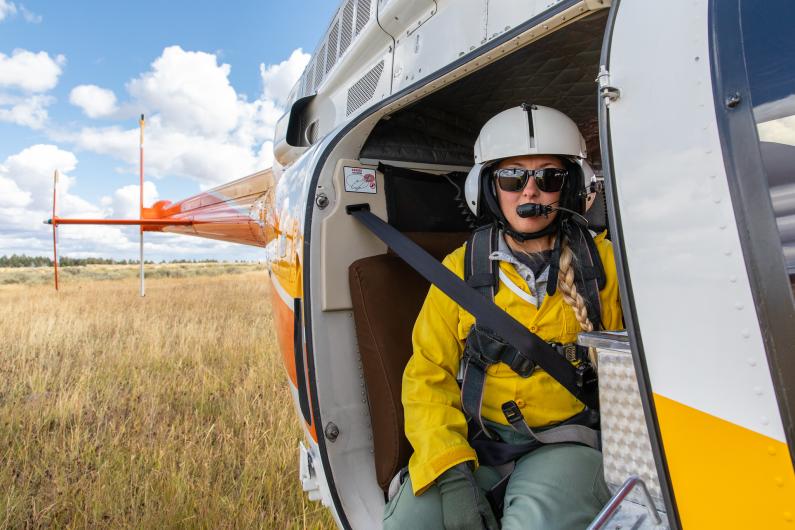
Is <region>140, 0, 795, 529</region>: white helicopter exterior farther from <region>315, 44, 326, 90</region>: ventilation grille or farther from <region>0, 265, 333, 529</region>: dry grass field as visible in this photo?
<region>315, 44, 326, 90</region>: ventilation grille

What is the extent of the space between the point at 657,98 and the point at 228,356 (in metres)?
5.30

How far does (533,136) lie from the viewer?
1.62 m

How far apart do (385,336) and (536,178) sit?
2.83ft

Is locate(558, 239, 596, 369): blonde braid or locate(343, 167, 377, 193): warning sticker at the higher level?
locate(343, 167, 377, 193): warning sticker

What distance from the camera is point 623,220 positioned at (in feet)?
3.08

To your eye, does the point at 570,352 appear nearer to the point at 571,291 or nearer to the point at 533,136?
the point at 571,291

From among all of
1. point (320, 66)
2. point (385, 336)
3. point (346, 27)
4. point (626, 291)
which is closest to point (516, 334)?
point (626, 291)

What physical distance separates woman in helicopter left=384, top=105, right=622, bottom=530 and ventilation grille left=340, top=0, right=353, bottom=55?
1.46 metres

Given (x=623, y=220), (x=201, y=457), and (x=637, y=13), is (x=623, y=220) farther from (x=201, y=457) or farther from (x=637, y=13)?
(x=201, y=457)

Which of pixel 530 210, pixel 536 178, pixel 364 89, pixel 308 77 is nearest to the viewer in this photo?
pixel 530 210

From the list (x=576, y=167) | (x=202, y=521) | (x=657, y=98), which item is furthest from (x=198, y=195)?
(x=657, y=98)

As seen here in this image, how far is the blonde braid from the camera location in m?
1.43

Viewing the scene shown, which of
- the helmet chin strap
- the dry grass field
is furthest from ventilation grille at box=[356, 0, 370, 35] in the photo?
the dry grass field

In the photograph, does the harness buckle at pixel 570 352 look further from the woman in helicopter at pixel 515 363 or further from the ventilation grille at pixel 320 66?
the ventilation grille at pixel 320 66
